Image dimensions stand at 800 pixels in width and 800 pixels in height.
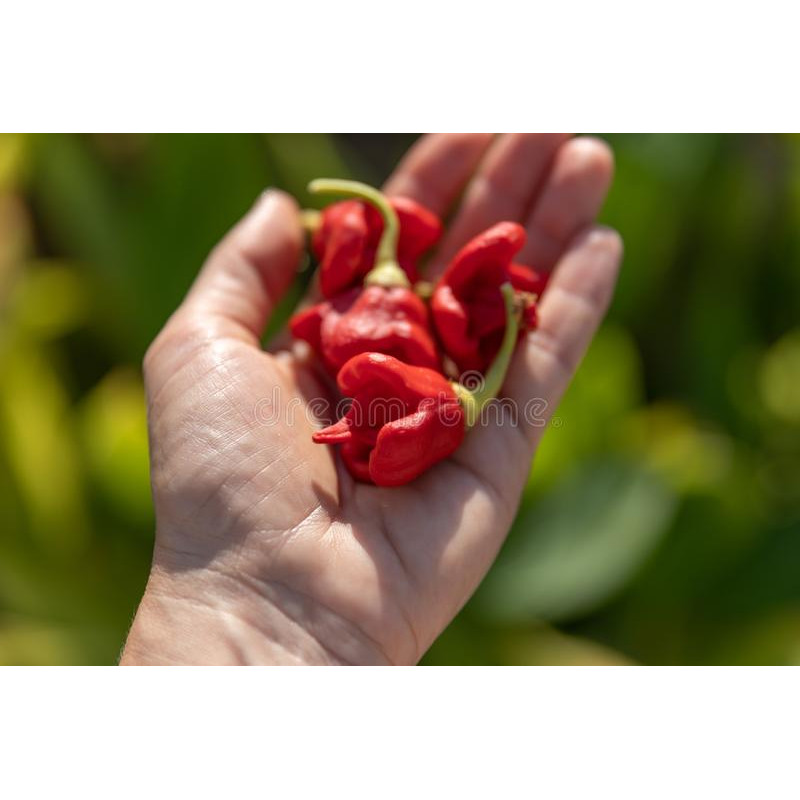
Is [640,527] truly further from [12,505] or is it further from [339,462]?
[12,505]

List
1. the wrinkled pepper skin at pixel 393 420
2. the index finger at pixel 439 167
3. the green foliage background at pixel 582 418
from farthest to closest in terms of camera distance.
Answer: the green foliage background at pixel 582 418 → the index finger at pixel 439 167 → the wrinkled pepper skin at pixel 393 420

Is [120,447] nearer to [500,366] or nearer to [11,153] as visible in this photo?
[500,366]

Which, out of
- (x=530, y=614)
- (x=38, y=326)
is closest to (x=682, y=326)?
(x=530, y=614)

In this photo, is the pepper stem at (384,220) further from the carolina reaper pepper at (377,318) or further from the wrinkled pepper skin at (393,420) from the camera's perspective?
the wrinkled pepper skin at (393,420)

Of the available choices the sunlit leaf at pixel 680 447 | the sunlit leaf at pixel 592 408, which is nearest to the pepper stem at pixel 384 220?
the sunlit leaf at pixel 592 408

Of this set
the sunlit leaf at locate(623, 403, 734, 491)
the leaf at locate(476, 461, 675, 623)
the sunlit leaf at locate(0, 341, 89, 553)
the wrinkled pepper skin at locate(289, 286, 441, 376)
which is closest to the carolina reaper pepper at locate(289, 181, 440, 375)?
the wrinkled pepper skin at locate(289, 286, 441, 376)

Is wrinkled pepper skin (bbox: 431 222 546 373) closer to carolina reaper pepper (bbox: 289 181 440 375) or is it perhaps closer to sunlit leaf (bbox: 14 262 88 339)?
carolina reaper pepper (bbox: 289 181 440 375)
